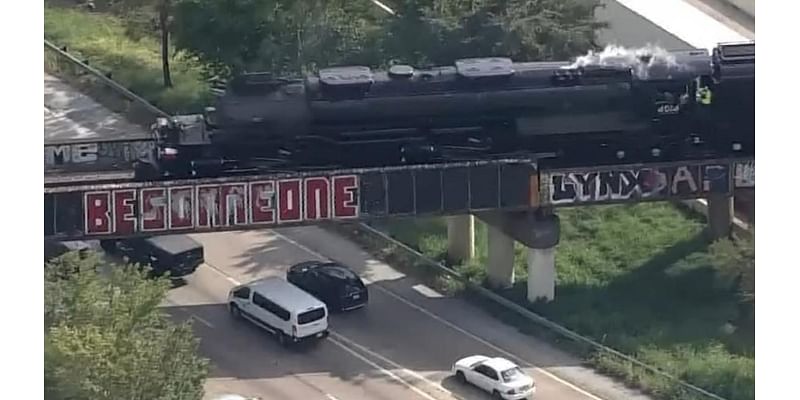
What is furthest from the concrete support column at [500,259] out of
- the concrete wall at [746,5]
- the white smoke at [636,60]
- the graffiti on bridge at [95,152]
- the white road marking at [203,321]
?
the concrete wall at [746,5]

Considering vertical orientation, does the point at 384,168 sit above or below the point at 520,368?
above

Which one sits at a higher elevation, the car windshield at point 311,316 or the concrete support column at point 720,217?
the concrete support column at point 720,217

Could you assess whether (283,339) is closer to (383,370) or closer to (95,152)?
(383,370)

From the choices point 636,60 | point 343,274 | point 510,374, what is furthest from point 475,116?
point 510,374

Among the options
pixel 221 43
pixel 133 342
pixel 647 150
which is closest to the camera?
pixel 133 342

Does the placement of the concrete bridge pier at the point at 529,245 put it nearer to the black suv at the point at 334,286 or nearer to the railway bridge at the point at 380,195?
the railway bridge at the point at 380,195

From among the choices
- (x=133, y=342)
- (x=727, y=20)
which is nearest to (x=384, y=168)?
(x=133, y=342)

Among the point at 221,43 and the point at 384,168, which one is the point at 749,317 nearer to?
the point at 384,168
